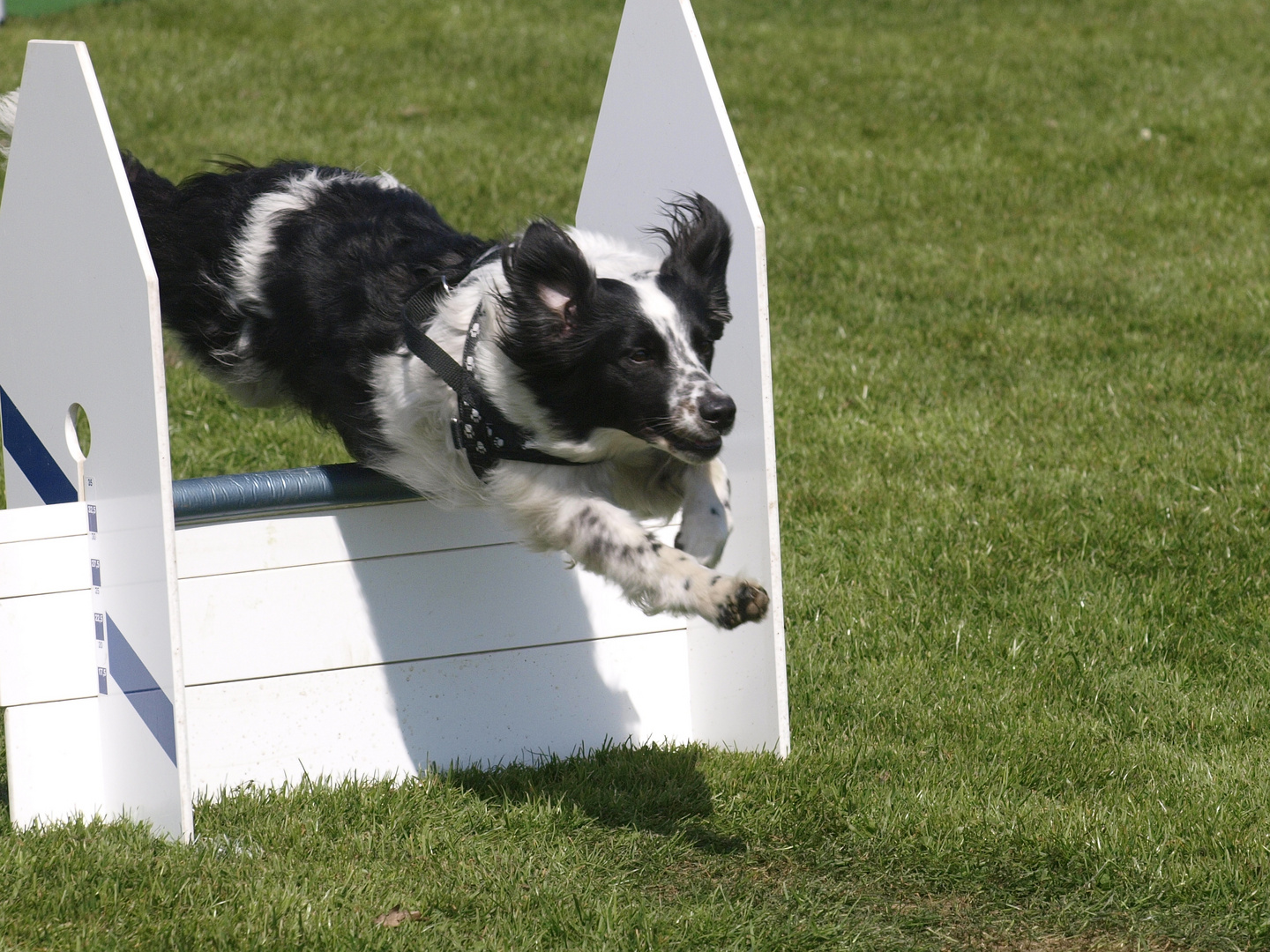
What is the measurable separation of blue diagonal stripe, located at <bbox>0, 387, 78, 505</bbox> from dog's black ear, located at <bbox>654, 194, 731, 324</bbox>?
1.57 metres

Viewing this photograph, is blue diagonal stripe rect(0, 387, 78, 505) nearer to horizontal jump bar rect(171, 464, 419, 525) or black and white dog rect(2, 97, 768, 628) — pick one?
horizontal jump bar rect(171, 464, 419, 525)

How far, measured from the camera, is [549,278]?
3.16 meters

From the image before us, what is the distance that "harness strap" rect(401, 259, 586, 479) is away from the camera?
333 cm

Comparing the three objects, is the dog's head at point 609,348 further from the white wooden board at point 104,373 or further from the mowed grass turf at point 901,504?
the mowed grass turf at point 901,504

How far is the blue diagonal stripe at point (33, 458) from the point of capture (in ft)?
11.9

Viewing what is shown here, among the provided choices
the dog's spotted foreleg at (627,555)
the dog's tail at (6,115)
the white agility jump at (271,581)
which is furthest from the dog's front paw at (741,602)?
the dog's tail at (6,115)

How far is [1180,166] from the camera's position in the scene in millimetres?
9172

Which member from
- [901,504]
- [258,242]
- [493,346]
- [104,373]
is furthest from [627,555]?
[901,504]

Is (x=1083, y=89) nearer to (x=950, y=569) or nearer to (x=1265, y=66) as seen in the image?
(x=1265, y=66)

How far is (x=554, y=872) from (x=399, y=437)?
1.12m

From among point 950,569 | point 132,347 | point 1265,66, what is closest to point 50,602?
point 132,347

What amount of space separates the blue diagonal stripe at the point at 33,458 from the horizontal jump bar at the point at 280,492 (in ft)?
1.17

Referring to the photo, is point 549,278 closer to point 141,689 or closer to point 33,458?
point 141,689

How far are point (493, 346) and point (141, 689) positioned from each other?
111 centimetres
